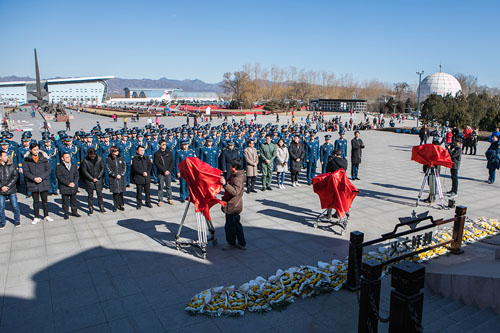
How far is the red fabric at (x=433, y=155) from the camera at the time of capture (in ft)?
31.5

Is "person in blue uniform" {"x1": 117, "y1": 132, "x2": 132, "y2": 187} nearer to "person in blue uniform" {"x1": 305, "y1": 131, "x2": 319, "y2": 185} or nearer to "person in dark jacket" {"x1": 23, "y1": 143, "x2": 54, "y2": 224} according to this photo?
"person in dark jacket" {"x1": 23, "y1": 143, "x2": 54, "y2": 224}

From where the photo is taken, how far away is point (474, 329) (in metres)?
4.46

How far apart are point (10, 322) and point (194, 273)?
2.61m

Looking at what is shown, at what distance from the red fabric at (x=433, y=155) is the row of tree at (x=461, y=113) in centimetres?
2541

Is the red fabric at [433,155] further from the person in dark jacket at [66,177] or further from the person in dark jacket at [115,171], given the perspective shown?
the person in dark jacket at [66,177]

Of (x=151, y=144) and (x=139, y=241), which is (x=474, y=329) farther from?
(x=151, y=144)

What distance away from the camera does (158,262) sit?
6609 millimetres

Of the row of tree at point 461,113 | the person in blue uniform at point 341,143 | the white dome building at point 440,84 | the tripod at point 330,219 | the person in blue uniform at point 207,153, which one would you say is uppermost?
the white dome building at point 440,84

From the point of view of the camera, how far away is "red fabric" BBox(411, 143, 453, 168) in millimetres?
9609

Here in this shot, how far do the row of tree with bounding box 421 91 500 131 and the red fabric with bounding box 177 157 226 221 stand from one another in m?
31.2

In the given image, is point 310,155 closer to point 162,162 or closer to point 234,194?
point 162,162

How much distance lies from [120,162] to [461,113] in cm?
3168

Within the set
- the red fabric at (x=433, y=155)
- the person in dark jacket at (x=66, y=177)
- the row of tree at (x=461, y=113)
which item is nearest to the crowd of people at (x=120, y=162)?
the person in dark jacket at (x=66, y=177)

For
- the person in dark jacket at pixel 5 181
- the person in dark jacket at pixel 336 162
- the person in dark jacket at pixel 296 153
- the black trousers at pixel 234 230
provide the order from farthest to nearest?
the person in dark jacket at pixel 296 153 → the person in dark jacket at pixel 336 162 → the person in dark jacket at pixel 5 181 → the black trousers at pixel 234 230
